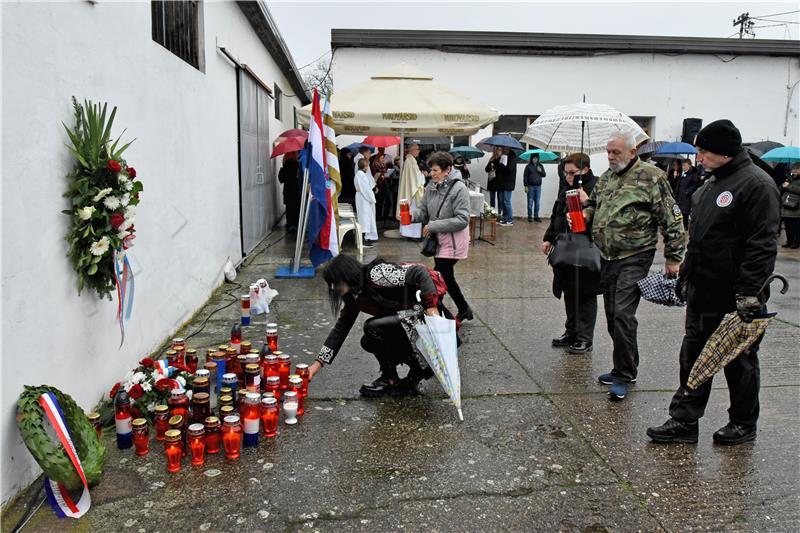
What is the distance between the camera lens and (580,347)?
5.37 m

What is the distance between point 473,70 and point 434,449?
13594mm

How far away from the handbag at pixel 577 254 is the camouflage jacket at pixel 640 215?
54 cm

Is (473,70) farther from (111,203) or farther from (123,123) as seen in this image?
(111,203)

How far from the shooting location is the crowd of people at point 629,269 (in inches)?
134

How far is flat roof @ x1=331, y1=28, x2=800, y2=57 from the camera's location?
599 inches

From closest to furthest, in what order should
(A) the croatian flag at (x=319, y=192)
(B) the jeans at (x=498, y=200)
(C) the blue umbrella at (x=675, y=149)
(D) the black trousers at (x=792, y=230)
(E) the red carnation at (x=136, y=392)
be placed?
(E) the red carnation at (x=136, y=392), (A) the croatian flag at (x=319, y=192), (D) the black trousers at (x=792, y=230), (C) the blue umbrella at (x=675, y=149), (B) the jeans at (x=498, y=200)

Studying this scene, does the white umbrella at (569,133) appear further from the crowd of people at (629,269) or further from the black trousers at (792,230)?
the black trousers at (792,230)

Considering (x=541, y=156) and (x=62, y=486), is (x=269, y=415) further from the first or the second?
(x=541, y=156)

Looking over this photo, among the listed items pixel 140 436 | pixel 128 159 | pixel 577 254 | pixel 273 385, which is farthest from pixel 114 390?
pixel 577 254

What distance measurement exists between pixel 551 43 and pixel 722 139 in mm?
13378

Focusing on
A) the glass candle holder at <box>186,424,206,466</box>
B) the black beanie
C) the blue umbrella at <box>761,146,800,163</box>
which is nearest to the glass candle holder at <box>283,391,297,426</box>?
the glass candle holder at <box>186,424,206,466</box>

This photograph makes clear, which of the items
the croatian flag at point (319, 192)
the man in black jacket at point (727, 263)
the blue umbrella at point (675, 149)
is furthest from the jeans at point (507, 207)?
the man in black jacket at point (727, 263)

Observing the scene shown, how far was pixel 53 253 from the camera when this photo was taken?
3.23 metres

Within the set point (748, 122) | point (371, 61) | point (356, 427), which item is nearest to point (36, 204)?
point (356, 427)
